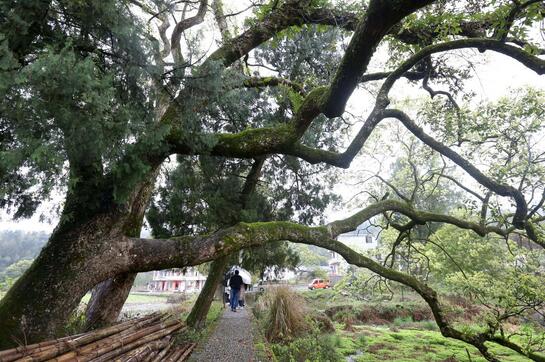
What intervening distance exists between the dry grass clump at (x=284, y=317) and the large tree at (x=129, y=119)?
346 cm

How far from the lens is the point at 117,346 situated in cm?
337

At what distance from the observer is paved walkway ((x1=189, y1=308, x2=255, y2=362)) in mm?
5586

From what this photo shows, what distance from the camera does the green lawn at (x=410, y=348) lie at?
745 cm

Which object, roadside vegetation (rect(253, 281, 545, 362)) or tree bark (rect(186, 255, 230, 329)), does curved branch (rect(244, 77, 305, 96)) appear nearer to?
tree bark (rect(186, 255, 230, 329))

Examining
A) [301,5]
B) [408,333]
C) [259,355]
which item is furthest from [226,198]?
[408,333]

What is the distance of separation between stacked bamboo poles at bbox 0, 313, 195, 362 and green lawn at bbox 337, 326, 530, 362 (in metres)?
4.37

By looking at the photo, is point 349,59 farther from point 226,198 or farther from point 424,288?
point 226,198

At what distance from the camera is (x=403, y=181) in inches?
660

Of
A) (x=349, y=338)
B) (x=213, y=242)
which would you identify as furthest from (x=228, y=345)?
(x=349, y=338)

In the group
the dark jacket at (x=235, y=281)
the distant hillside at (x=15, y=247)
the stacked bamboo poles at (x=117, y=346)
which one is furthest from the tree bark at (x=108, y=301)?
the distant hillside at (x=15, y=247)

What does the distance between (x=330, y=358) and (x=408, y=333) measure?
226 inches

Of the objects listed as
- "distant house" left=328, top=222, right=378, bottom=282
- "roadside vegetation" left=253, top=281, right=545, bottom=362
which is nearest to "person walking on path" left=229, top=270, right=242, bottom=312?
"roadside vegetation" left=253, top=281, right=545, bottom=362

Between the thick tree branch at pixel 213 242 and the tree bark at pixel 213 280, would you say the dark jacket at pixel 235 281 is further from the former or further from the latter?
the thick tree branch at pixel 213 242

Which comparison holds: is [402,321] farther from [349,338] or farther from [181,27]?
[181,27]
